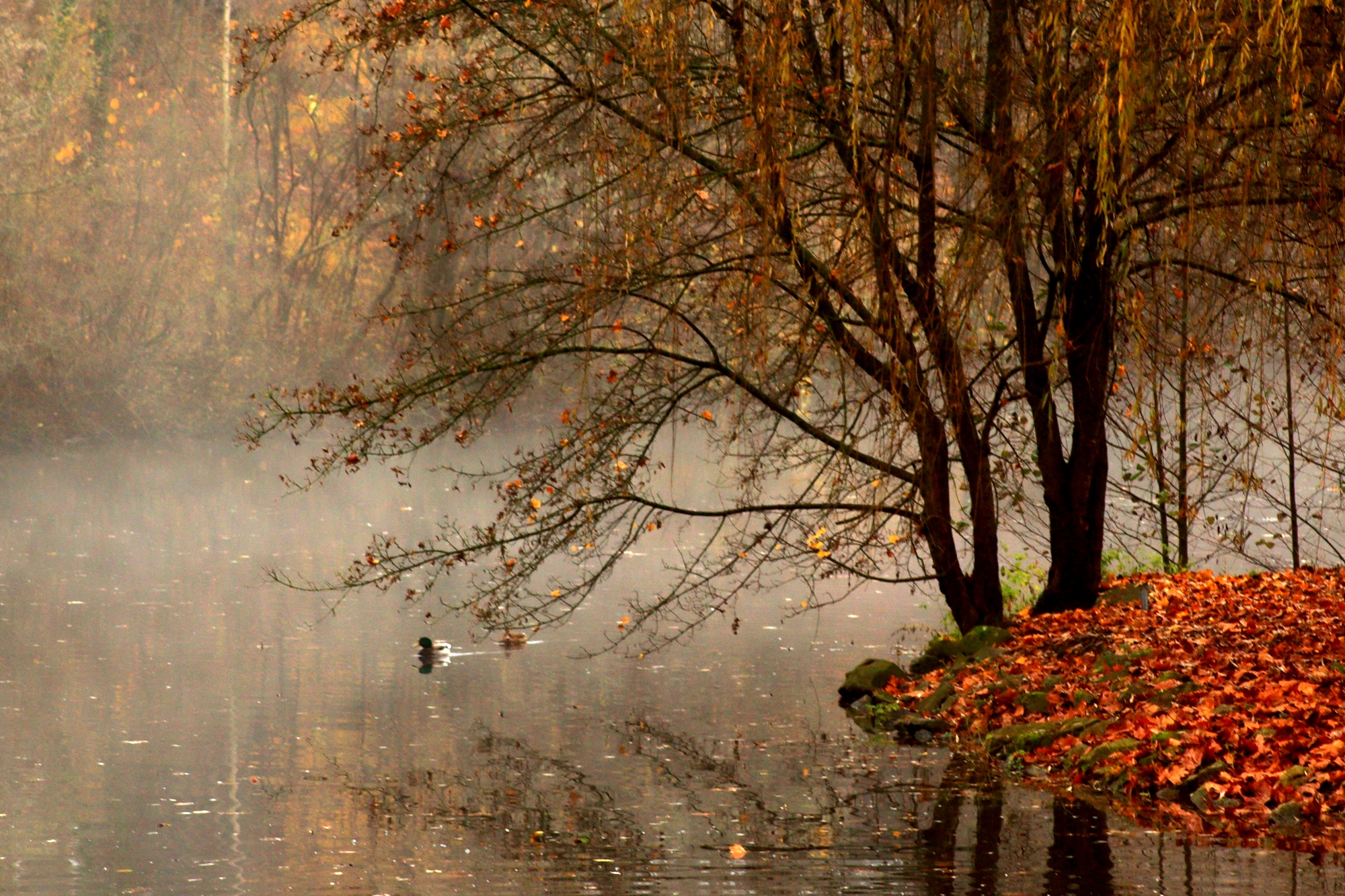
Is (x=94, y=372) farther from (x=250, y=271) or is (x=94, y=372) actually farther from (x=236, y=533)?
(x=236, y=533)

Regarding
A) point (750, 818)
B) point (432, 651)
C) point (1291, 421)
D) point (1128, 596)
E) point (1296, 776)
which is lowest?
point (750, 818)

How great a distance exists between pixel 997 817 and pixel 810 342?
380 centimetres

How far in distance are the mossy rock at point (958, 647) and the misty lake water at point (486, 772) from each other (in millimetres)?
649

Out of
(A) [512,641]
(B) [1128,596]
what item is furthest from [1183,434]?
(A) [512,641]

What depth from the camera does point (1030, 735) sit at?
7.83 metres

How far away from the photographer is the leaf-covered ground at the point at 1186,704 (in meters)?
6.34

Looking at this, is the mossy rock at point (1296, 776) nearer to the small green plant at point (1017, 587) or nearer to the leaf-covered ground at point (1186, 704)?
the leaf-covered ground at point (1186, 704)

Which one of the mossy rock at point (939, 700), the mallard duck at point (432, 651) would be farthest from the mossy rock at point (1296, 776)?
the mallard duck at point (432, 651)

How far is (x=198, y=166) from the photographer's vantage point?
106 ft

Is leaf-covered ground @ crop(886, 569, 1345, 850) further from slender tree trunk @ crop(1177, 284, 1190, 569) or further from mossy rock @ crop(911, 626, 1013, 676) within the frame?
slender tree trunk @ crop(1177, 284, 1190, 569)

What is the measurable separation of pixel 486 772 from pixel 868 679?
9.14ft

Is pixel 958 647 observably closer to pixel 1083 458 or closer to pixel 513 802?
pixel 1083 458

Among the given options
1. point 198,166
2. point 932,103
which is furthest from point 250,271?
point 932,103

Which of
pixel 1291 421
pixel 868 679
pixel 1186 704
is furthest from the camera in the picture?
pixel 868 679
